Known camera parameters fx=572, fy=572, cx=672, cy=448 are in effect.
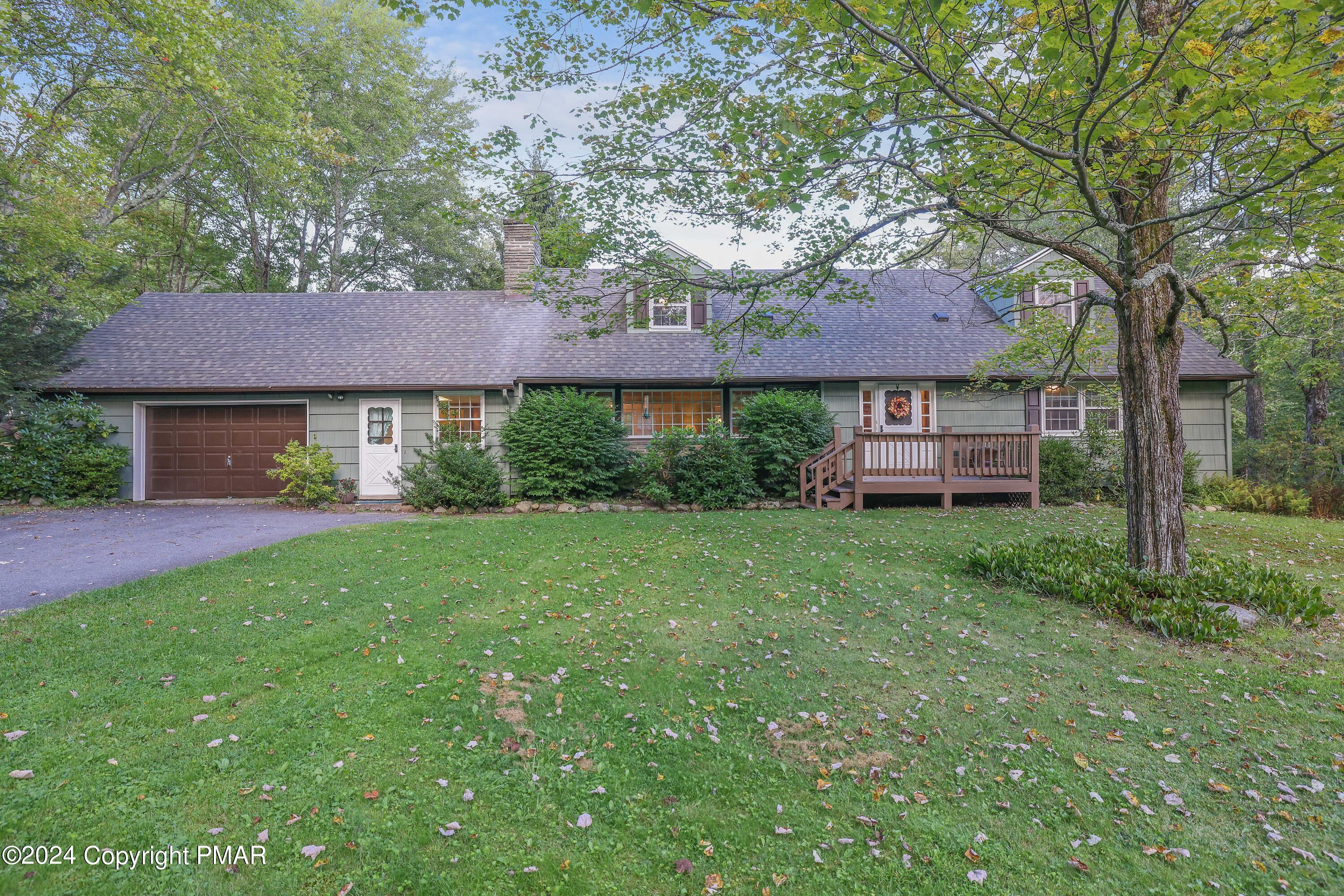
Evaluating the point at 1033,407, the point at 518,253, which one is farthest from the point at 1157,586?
the point at 518,253

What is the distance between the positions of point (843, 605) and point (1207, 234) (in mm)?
6345

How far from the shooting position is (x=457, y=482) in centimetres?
1074

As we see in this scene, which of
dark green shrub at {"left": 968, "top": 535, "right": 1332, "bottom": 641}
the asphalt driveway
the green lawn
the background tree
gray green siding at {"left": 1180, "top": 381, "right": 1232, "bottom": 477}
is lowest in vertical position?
the green lawn

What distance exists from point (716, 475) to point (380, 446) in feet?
23.4

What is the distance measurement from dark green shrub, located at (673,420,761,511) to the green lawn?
4852 millimetres

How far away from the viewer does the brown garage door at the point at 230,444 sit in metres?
12.1

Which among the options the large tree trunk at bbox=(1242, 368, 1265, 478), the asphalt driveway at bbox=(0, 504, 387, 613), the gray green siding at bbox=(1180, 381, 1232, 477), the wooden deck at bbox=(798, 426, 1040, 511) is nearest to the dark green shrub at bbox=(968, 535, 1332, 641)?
the wooden deck at bbox=(798, 426, 1040, 511)

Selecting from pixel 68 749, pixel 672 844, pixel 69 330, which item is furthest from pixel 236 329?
pixel 672 844

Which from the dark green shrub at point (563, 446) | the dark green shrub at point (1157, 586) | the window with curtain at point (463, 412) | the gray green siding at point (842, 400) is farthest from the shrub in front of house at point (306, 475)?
the dark green shrub at point (1157, 586)

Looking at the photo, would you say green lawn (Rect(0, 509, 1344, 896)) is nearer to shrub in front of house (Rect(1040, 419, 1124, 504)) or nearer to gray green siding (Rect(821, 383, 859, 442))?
shrub in front of house (Rect(1040, 419, 1124, 504))

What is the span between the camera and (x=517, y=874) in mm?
2277

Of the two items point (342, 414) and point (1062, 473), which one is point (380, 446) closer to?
point (342, 414)

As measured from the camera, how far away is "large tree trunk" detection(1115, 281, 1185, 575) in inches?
222

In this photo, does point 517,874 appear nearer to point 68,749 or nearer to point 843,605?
point 68,749
